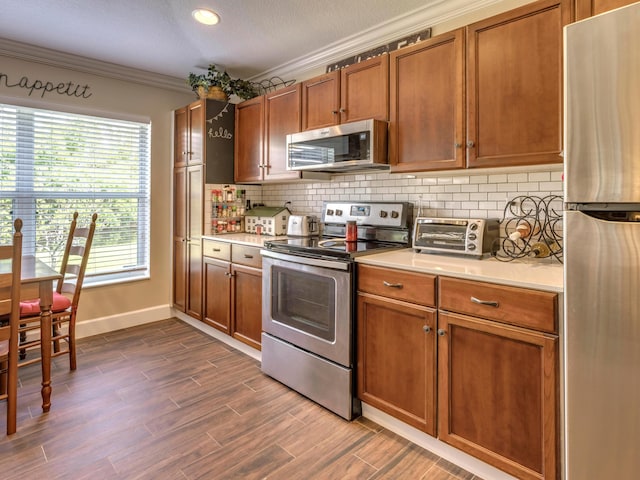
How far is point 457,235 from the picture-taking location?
211cm

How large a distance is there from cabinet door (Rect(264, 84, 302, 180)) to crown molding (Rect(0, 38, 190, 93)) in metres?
1.24

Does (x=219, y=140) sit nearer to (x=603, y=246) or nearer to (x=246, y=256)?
(x=246, y=256)

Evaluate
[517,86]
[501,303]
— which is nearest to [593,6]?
[517,86]

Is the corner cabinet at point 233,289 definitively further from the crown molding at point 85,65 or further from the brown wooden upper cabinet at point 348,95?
the crown molding at point 85,65

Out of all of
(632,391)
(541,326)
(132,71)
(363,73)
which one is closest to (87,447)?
(541,326)

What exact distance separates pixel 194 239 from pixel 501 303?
2.80 meters

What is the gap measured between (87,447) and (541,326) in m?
2.16

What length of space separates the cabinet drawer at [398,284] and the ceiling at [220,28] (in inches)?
65.7

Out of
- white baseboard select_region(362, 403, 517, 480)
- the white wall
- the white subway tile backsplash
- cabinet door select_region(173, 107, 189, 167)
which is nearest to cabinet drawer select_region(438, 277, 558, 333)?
white baseboard select_region(362, 403, 517, 480)

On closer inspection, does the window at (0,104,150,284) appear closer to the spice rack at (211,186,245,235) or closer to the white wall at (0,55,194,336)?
the white wall at (0,55,194,336)

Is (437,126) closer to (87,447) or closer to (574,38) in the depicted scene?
(574,38)

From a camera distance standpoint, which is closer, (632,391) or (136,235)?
(632,391)

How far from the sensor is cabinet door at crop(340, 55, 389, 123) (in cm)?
237

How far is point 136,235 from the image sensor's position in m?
3.81
